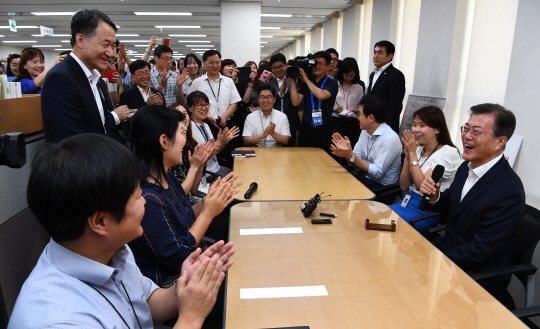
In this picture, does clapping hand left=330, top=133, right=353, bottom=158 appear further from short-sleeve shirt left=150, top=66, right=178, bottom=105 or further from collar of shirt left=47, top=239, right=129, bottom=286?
short-sleeve shirt left=150, top=66, right=178, bottom=105

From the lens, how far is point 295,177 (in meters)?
2.67

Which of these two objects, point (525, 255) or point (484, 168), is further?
point (484, 168)

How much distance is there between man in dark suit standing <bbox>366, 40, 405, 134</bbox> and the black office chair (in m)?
2.11

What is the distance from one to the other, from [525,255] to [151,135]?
1.86m

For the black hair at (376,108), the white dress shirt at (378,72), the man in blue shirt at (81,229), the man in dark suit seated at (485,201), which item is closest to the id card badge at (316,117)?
the white dress shirt at (378,72)

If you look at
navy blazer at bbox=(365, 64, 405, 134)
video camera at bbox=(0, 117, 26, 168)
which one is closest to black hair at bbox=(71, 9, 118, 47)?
video camera at bbox=(0, 117, 26, 168)

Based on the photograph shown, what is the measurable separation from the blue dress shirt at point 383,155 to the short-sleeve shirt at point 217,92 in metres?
1.95

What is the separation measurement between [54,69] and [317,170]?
6.40ft

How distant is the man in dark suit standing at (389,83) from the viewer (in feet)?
12.3

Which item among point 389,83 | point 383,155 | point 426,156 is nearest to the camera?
point 426,156

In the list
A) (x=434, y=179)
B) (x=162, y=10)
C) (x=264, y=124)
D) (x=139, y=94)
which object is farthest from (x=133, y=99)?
(x=162, y=10)

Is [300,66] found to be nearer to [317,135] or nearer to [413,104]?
[317,135]

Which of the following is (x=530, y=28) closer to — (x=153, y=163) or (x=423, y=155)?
(x=423, y=155)

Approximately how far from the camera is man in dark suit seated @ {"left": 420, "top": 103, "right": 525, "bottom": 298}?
1.63m
